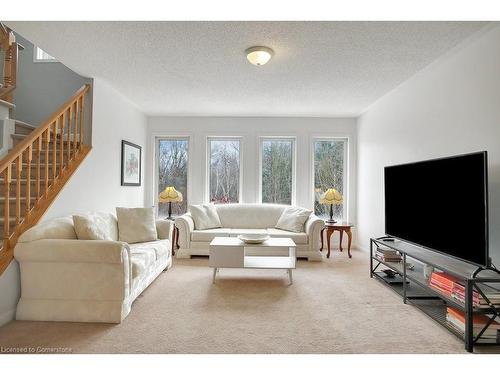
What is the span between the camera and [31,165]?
10.7 feet

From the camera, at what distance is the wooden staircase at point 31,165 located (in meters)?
2.39

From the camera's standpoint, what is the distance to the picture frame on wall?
4.52m

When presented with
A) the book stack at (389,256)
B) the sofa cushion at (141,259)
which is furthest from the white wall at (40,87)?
the book stack at (389,256)

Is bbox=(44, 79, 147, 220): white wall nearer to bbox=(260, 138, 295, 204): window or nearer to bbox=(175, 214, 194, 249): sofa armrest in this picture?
bbox=(175, 214, 194, 249): sofa armrest

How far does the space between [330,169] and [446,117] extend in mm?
2763

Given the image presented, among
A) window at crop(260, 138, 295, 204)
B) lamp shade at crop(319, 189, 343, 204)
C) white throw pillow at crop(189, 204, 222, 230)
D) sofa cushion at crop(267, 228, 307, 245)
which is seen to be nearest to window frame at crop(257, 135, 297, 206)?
window at crop(260, 138, 295, 204)

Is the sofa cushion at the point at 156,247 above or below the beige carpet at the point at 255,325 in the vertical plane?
above

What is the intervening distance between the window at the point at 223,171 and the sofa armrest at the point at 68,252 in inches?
132

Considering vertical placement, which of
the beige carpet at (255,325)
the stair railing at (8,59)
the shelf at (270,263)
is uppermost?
the stair railing at (8,59)

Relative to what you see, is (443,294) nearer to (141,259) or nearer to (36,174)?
(141,259)

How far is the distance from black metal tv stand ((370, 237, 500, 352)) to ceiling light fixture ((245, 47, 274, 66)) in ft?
7.64

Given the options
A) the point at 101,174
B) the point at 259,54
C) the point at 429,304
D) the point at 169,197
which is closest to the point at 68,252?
the point at 101,174

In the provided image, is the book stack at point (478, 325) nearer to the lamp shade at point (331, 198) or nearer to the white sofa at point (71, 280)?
the white sofa at point (71, 280)

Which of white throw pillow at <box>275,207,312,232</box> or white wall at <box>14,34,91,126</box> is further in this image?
white throw pillow at <box>275,207,312,232</box>
